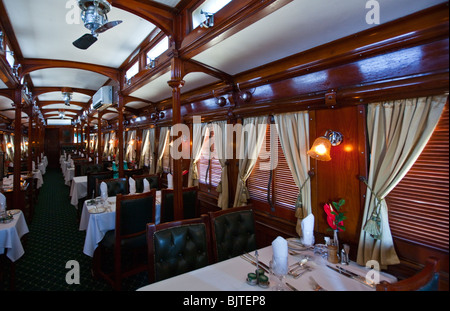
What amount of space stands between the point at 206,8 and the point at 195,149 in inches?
116

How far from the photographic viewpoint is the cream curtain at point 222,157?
4.11m

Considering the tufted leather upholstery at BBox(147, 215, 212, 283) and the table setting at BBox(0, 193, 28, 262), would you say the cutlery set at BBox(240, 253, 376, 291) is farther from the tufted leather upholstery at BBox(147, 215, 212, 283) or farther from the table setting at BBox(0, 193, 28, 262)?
the table setting at BBox(0, 193, 28, 262)

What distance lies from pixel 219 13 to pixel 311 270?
273 cm

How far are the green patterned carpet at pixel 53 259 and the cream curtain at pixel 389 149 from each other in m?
2.81

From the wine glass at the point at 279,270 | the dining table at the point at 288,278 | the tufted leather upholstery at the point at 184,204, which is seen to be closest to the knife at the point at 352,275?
the dining table at the point at 288,278

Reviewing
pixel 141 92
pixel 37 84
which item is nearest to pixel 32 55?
pixel 141 92

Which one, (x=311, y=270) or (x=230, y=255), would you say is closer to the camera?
(x=311, y=270)

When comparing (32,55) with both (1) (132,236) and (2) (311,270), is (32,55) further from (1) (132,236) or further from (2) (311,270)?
(2) (311,270)

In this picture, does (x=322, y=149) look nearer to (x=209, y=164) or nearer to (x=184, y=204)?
(x=184, y=204)

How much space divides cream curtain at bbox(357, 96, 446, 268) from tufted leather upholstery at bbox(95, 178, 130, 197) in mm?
4242

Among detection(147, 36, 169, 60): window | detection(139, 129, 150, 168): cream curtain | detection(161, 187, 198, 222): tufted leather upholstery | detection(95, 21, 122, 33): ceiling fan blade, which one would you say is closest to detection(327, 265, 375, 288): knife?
detection(161, 187, 198, 222): tufted leather upholstery

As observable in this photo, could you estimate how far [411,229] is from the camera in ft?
6.51

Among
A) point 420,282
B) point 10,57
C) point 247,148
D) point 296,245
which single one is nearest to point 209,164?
point 247,148

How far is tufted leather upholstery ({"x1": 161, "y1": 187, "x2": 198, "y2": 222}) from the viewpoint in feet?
10.9
